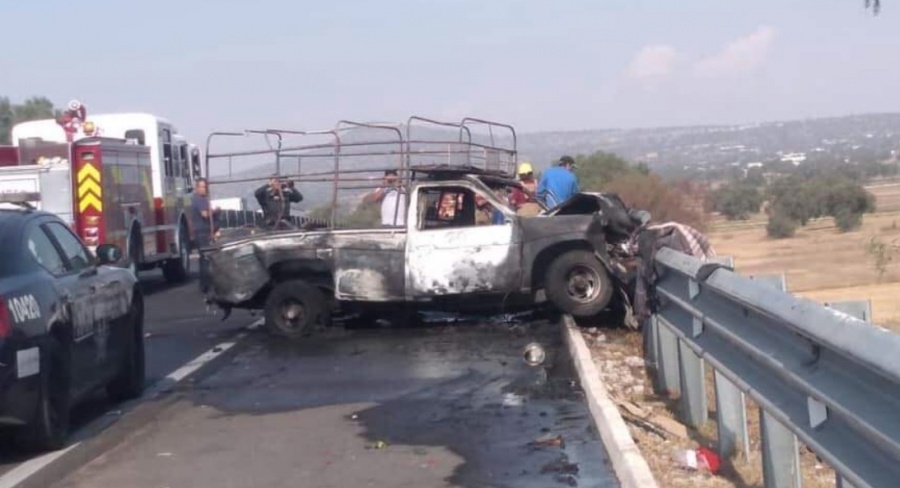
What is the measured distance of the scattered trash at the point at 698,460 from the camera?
8.16 meters

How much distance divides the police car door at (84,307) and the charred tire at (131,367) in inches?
24.2

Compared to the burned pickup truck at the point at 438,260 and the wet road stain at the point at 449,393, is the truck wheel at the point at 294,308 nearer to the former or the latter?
the burned pickup truck at the point at 438,260

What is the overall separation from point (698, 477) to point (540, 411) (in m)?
2.85

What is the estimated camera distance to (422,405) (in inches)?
452

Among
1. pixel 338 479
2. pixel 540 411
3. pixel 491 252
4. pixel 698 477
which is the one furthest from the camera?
pixel 491 252

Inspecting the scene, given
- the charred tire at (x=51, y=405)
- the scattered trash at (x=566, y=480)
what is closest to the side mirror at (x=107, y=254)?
the charred tire at (x=51, y=405)

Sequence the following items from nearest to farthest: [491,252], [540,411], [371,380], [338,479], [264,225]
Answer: [338,479], [540,411], [371,380], [491,252], [264,225]

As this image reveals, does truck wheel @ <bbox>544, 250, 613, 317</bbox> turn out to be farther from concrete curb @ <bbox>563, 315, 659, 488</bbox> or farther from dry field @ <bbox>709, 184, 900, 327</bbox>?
concrete curb @ <bbox>563, 315, 659, 488</bbox>

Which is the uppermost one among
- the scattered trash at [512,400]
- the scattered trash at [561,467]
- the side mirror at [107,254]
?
the side mirror at [107,254]

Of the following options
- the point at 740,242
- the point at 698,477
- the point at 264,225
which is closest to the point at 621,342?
the point at 264,225

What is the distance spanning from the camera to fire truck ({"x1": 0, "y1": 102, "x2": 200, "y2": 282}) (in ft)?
72.7

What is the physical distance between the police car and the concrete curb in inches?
141

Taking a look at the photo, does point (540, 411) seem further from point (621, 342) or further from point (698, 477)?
point (621, 342)

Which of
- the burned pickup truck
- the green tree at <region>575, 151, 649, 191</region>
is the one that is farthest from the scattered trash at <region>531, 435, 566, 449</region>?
the green tree at <region>575, 151, 649, 191</region>
